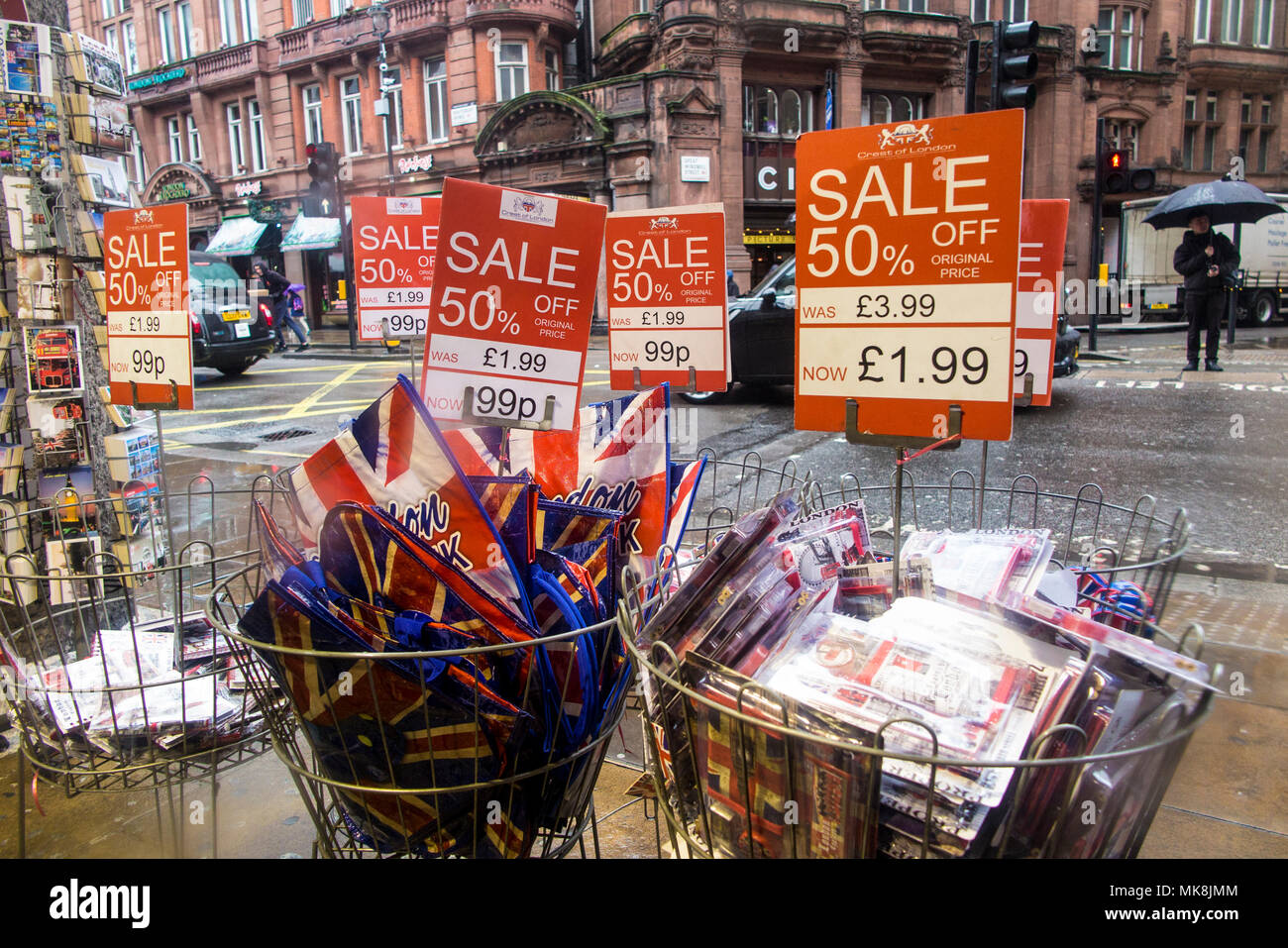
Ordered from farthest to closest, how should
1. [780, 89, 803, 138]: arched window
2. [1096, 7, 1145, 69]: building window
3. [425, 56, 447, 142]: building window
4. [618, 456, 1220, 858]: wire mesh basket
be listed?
[1096, 7, 1145, 69]: building window → [425, 56, 447, 142]: building window → [780, 89, 803, 138]: arched window → [618, 456, 1220, 858]: wire mesh basket

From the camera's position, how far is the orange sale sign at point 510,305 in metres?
2.23

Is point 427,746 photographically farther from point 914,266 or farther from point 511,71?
point 511,71

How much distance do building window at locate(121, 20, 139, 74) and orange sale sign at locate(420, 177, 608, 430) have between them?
1438 inches

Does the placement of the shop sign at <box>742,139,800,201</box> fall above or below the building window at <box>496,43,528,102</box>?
below

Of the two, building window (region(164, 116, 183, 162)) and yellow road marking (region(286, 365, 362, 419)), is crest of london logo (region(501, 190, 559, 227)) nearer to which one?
yellow road marking (region(286, 365, 362, 419))

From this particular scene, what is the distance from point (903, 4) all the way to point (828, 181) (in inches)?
1057

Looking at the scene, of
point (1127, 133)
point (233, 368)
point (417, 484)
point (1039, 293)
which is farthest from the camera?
point (1127, 133)

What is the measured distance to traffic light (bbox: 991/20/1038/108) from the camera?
7773mm

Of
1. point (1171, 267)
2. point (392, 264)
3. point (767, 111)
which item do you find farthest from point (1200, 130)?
point (392, 264)

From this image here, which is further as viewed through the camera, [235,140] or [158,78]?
[158,78]

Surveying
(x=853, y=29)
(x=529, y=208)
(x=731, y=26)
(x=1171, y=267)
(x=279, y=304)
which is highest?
(x=853, y=29)

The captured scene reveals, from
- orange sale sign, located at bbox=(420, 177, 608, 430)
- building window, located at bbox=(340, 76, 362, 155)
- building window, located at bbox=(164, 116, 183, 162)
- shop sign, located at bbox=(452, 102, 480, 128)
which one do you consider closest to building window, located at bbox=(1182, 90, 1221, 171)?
shop sign, located at bbox=(452, 102, 480, 128)

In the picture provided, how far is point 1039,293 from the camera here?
2656 mm

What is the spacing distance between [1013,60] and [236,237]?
26964 mm
